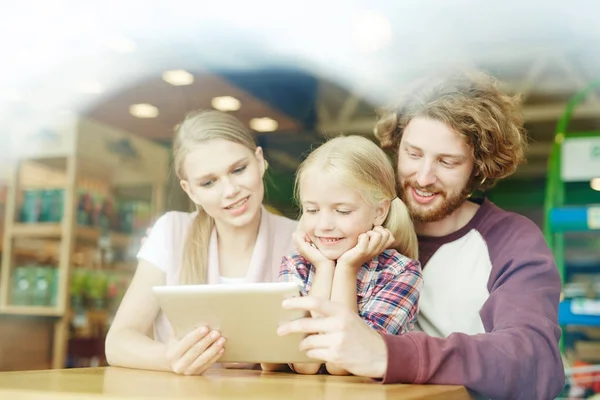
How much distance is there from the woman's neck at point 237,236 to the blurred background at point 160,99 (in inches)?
20.6

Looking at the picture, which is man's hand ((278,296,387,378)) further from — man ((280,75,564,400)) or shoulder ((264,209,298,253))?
shoulder ((264,209,298,253))

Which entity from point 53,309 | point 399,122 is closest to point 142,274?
point 399,122

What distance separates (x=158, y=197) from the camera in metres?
3.37

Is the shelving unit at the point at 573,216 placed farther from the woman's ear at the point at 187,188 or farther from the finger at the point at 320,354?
the finger at the point at 320,354

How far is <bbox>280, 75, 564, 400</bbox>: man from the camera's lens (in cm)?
123

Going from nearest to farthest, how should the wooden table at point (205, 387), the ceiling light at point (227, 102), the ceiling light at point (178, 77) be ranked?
the wooden table at point (205, 387), the ceiling light at point (227, 102), the ceiling light at point (178, 77)

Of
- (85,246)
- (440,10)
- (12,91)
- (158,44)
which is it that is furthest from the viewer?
(85,246)

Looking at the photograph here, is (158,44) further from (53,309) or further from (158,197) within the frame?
(53,309)

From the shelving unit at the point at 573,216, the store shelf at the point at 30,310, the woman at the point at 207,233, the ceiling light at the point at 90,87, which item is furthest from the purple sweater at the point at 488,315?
the store shelf at the point at 30,310

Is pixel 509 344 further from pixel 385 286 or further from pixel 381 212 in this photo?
pixel 381 212

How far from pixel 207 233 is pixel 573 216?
1.40 m

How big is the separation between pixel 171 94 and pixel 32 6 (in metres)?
0.61

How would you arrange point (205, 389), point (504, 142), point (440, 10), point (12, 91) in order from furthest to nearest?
point (12, 91) → point (440, 10) → point (504, 142) → point (205, 389)

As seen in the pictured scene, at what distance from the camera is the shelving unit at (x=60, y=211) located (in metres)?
3.16
